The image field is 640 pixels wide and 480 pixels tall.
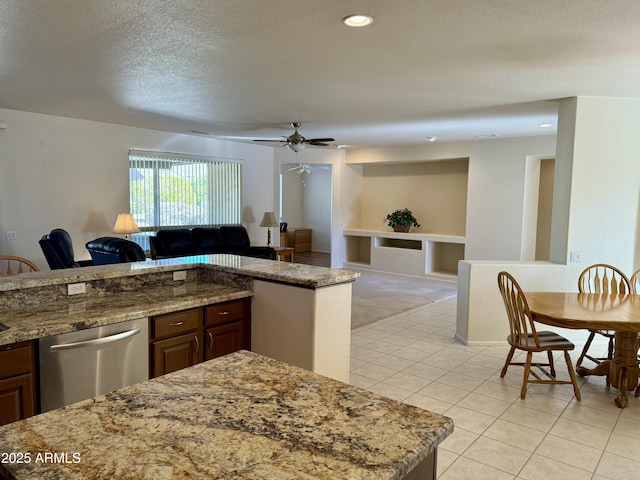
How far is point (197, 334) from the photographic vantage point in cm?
275

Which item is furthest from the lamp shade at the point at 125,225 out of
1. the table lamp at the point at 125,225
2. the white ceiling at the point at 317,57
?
the white ceiling at the point at 317,57

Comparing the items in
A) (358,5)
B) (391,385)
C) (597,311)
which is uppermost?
(358,5)

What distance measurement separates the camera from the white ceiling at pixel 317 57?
2.46 m

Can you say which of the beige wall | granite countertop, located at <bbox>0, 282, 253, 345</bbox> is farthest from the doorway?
granite countertop, located at <bbox>0, 282, 253, 345</bbox>

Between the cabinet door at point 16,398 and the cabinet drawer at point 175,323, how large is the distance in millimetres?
630

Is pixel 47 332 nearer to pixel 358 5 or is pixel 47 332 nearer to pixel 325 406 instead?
pixel 325 406

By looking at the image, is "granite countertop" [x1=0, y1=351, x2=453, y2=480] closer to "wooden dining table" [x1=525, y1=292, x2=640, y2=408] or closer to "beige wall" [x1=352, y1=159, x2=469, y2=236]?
"wooden dining table" [x1=525, y1=292, x2=640, y2=408]

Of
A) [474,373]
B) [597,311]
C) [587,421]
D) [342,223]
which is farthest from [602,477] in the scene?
[342,223]

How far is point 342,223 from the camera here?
956 centimetres

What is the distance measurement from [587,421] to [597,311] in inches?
30.7

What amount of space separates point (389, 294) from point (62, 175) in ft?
16.6

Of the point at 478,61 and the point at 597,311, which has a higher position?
the point at 478,61

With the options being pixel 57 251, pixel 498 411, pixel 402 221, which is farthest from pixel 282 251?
pixel 498 411

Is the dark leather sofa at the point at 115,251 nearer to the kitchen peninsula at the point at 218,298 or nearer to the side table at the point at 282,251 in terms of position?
the kitchen peninsula at the point at 218,298
